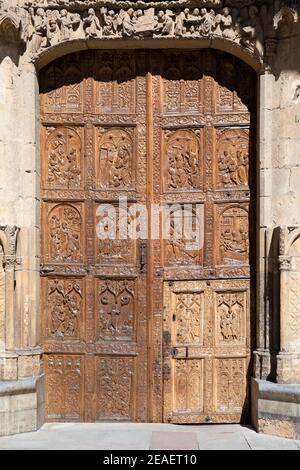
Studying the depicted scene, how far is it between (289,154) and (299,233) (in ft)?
2.85

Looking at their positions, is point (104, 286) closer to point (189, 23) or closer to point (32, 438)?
point (32, 438)

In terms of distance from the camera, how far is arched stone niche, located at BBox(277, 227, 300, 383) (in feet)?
22.2

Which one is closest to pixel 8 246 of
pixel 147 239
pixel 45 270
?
pixel 45 270

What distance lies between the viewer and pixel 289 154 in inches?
277

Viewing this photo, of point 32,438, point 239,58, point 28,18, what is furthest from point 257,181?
point 32,438

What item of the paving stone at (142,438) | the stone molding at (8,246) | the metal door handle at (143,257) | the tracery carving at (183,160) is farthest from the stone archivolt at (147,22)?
the paving stone at (142,438)

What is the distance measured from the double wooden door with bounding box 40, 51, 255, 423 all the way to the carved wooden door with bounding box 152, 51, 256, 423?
11 mm

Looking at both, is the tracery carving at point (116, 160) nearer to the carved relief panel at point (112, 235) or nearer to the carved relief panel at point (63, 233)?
the carved relief panel at point (112, 235)

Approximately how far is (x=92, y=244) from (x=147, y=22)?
8.21 feet

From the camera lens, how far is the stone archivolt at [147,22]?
703cm

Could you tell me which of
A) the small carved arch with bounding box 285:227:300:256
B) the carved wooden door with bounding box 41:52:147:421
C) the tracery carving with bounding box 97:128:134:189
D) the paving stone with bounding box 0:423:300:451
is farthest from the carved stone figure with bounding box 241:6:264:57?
the paving stone with bounding box 0:423:300:451

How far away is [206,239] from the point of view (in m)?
7.33

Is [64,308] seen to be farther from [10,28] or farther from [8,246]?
[10,28]

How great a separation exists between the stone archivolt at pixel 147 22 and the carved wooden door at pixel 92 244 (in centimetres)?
35
